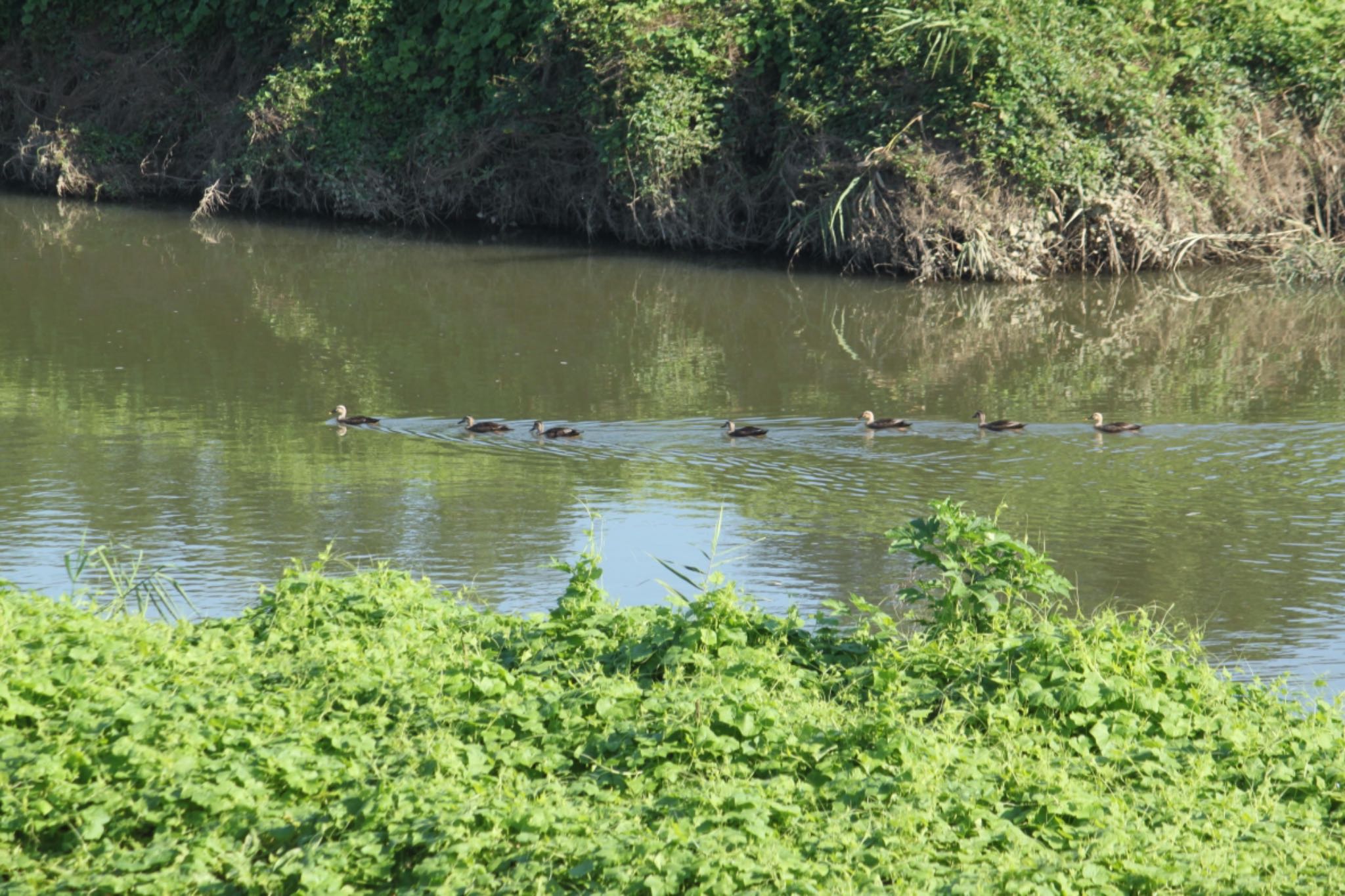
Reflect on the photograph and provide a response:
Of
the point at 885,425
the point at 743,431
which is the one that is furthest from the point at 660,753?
the point at 885,425

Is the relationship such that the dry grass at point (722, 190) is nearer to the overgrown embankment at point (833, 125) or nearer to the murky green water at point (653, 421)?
the overgrown embankment at point (833, 125)

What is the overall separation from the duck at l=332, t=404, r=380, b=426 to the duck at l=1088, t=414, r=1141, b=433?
6764mm

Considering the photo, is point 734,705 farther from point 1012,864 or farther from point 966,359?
point 966,359

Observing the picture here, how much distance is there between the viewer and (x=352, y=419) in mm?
14133

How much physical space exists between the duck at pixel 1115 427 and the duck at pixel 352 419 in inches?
266

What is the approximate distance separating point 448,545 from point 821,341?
8.21 meters

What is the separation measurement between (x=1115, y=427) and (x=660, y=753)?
28.9ft

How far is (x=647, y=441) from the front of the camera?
13750 mm

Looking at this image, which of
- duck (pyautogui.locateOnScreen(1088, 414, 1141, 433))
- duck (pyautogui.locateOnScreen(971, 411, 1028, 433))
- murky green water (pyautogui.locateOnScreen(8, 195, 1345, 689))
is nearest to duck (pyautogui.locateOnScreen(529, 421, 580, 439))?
murky green water (pyautogui.locateOnScreen(8, 195, 1345, 689))

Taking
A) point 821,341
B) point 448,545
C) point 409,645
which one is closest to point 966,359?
point 821,341

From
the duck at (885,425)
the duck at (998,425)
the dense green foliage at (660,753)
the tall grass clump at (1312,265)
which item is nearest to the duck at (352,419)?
the duck at (885,425)

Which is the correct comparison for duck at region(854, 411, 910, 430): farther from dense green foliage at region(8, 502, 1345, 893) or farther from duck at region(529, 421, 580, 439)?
dense green foliage at region(8, 502, 1345, 893)

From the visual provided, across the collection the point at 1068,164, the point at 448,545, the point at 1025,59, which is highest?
the point at 1025,59

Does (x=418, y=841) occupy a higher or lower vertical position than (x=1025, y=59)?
lower
